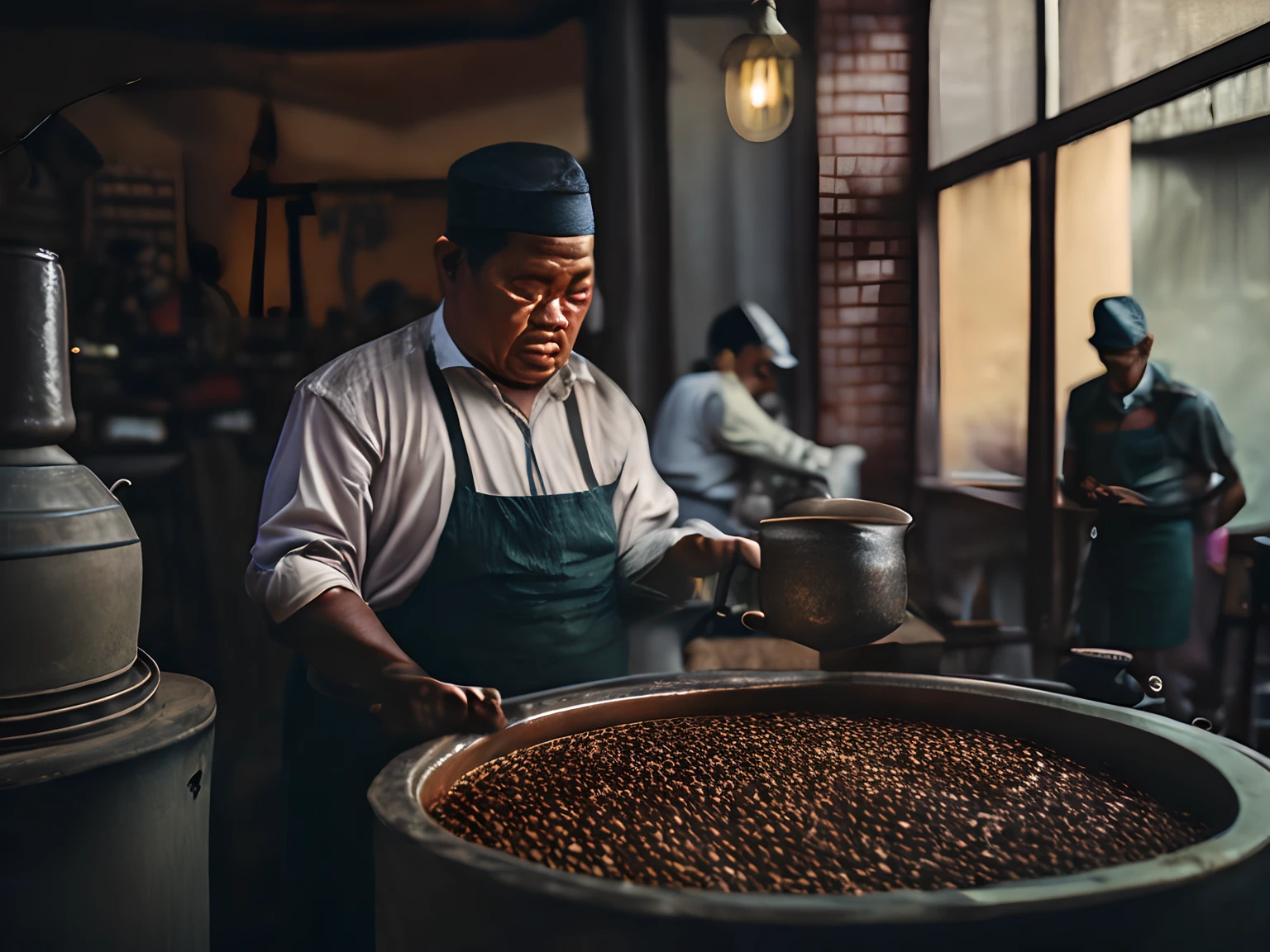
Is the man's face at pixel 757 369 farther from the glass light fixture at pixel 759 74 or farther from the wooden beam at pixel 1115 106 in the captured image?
the wooden beam at pixel 1115 106

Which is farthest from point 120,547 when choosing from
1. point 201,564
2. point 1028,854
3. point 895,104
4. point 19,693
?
point 895,104

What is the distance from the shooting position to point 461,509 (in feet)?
6.56

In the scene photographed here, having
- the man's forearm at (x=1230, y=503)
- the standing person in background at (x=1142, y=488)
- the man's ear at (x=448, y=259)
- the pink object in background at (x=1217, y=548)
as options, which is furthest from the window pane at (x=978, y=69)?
the man's ear at (x=448, y=259)

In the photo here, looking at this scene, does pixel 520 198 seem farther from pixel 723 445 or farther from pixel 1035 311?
pixel 1035 311

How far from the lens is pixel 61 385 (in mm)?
1778

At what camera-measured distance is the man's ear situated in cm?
203

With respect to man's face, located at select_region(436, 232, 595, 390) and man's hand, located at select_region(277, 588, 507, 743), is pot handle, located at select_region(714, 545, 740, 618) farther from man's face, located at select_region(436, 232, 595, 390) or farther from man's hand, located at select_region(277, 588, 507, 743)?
man's face, located at select_region(436, 232, 595, 390)

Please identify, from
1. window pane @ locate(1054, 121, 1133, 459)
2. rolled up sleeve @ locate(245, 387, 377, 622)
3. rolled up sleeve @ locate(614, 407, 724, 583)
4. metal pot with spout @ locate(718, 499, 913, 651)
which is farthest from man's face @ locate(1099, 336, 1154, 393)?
rolled up sleeve @ locate(245, 387, 377, 622)

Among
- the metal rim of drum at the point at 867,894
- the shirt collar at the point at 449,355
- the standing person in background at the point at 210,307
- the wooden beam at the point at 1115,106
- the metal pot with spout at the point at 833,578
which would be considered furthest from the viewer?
the wooden beam at the point at 1115,106

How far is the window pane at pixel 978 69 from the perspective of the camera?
12.7 ft

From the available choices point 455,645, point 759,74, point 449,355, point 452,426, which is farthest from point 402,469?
point 759,74

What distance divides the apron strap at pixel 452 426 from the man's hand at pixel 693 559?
457 millimetres

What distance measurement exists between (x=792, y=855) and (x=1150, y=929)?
1.26ft

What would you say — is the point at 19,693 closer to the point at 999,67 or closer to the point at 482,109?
the point at 482,109
